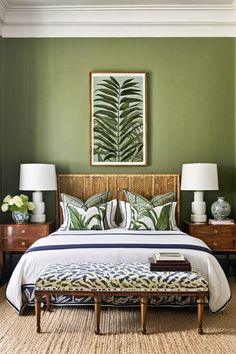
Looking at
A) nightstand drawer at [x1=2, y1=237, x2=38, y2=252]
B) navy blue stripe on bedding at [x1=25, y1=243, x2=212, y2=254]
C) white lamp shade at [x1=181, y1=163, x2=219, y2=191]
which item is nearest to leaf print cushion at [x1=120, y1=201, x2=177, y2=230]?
white lamp shade at [x1=181, y1=163, x2=219, y2=191]

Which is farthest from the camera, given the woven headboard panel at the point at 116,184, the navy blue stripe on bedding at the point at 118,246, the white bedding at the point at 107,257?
the woven headboard panel at the point at 116,184

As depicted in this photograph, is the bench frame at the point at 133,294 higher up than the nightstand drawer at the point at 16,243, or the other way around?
the nightstand drawer at the point at 16,243

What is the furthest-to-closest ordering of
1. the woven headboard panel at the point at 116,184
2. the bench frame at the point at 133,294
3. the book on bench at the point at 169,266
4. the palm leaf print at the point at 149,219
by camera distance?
the woven headboard panel at the point at 116,184 < the palm leaf print at the point at 149,219 < the book on bench at the point at 169,266 < the bench frame at the point at 133,294

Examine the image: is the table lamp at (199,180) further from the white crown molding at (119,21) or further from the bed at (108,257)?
the white crown molding at (119,21)

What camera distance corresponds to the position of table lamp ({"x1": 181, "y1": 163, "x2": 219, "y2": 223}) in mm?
5070

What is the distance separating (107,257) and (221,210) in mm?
1921

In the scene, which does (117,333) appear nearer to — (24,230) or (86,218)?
(86,218)

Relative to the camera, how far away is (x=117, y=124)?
5.55 meters

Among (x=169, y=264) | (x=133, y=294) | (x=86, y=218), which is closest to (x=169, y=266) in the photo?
(x=169, y=264)

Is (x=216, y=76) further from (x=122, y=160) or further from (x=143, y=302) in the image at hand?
(x=143, y=302)

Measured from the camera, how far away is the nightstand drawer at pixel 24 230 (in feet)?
16.4

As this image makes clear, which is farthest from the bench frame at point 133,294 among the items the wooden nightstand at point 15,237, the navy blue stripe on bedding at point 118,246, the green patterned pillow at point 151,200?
the green patterned pillow at point 151,200

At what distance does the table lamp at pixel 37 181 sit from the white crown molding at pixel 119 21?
5.75 feet

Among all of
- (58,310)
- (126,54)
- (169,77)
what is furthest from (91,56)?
(58,310)
